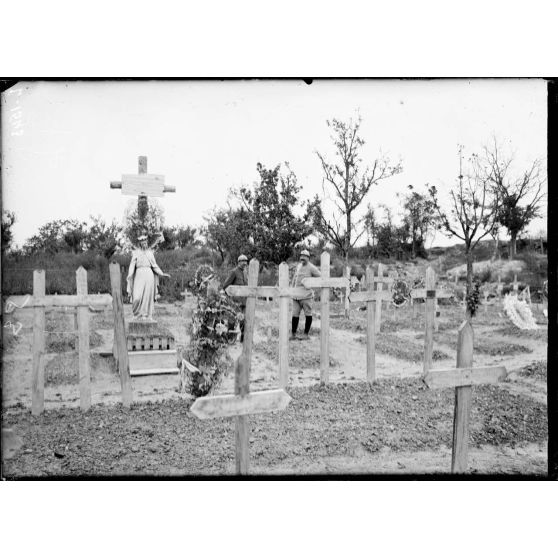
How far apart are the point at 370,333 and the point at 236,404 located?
2433 mm

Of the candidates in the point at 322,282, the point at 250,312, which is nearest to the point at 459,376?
the point at 322,282

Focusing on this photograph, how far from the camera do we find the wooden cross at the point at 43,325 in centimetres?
552

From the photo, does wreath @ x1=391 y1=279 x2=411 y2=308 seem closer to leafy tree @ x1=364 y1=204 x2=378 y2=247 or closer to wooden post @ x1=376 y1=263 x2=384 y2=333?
wooden post @ x1=376 y1=263 x2=384 y2=333

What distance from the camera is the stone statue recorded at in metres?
6.17

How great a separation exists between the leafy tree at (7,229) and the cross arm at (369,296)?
12.7 feet

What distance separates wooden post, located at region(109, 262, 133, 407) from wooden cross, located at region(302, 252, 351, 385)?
210 centimetres

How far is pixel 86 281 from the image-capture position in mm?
5758

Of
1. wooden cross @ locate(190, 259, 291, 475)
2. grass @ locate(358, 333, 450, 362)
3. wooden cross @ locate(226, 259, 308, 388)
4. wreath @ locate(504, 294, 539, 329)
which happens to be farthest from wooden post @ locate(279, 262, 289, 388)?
wreath @ locate(504, 294, 539, 329)

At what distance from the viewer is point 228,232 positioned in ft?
19.7

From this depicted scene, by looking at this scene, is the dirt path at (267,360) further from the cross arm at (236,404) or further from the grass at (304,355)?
the cross arm at (236,404)

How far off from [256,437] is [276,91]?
361 cm

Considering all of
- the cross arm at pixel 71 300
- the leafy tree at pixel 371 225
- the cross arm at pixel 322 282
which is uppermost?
the leafy tree at pixel 371 225

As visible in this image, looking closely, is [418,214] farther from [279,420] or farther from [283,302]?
[279,420]

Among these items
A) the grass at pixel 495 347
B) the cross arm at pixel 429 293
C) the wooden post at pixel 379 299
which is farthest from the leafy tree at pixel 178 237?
the grass at pixel 495 347
